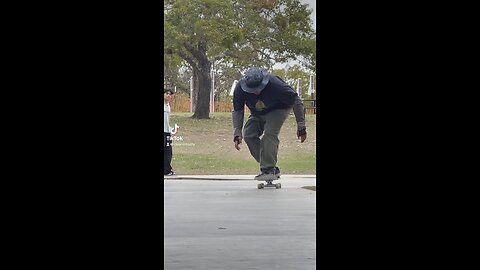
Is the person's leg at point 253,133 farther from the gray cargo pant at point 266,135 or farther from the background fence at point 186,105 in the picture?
the background fence at point 186,105

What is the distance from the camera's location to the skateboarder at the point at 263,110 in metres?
12.5

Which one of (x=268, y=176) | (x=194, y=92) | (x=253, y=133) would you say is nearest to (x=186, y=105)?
(x=194, y=92)

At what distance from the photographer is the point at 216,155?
900 inches

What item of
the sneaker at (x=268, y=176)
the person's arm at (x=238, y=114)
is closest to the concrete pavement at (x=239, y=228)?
the sneaker at (x=268, y=176)

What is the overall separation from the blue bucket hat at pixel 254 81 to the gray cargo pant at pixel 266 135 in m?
0.41

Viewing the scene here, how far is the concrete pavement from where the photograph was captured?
6.27 metres

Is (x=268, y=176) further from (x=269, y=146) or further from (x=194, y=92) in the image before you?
(x=194, y=92)

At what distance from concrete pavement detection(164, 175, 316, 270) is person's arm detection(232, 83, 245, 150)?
60 centimetres

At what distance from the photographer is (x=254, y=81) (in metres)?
13.2

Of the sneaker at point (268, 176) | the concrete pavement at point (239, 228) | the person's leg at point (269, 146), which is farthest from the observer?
the sneaker at point (268, 176)

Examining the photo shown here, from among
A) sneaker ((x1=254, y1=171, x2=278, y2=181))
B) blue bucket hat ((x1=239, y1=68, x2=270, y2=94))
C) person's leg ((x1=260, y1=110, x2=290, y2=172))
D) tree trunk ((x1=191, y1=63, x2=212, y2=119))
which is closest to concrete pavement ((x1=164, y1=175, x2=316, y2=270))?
sneaker ((x1=254, y1=171, x2=278, y2=181))

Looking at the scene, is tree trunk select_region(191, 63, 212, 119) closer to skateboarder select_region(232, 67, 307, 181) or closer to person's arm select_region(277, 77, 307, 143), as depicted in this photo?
skateboarder select_region(232, 67, 307, 181)

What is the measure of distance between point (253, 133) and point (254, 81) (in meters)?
0.62
